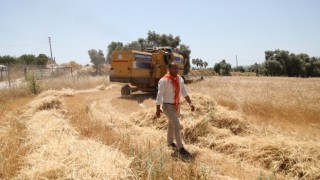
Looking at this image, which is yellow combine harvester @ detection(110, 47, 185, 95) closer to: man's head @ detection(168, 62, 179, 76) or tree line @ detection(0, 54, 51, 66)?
man's head @ detection(168, 62, 179, 76)

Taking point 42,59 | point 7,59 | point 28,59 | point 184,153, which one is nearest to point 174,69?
point 184,153

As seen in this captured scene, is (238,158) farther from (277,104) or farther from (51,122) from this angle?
(277,104)

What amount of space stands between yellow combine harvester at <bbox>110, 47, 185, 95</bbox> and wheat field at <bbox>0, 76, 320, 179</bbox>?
3.37 meters

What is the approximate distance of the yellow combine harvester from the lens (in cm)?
1675

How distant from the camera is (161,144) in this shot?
7.19m

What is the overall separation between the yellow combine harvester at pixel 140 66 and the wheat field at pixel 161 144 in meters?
3.37

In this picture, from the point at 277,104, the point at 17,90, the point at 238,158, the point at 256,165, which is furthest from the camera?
the point at 17,90

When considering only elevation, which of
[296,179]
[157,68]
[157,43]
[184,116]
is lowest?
[296,179]

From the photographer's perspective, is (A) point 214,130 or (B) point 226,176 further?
(A) point 214,130

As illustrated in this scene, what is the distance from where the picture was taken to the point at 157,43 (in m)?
45.3

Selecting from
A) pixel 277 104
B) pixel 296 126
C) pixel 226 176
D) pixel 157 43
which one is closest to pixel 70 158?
pixel 226 176

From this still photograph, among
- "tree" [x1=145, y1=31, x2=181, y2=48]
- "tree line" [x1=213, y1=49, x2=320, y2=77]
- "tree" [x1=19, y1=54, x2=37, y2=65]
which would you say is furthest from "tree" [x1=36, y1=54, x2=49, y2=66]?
"tree line" [x1=213, y1=49, x2=320, y2=77]

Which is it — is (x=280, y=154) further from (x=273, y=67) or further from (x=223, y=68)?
(x=223, y=68)

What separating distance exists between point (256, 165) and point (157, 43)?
39.3 m
